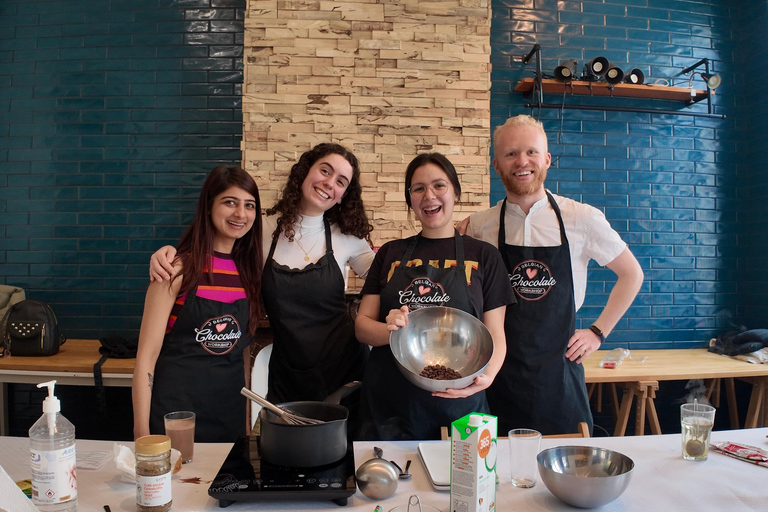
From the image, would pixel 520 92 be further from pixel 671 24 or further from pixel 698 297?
pixel 698 297

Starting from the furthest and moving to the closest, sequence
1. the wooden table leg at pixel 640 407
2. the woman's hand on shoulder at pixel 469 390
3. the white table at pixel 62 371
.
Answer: the wooden table leg at pixel 640 407 < the white table at pixel 62 371 < the woman's hand on shoulder at pixel 469 390

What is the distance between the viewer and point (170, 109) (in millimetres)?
3824

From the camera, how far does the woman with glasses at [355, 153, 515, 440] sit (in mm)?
1874

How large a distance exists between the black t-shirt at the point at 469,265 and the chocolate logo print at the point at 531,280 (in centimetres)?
19

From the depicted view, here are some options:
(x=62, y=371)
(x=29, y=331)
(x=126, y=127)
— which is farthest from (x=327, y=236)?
(x=126, y=127)

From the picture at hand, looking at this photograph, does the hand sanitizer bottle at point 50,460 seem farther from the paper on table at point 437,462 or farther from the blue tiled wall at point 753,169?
the blue tiled wall at point 753,169

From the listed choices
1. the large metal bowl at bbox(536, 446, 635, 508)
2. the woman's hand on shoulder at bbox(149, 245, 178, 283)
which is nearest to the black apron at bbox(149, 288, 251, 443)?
the woman's hand on shoulder at bbox(149, 245, 178, 283)

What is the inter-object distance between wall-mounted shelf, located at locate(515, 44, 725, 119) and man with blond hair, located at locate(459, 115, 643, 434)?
66.2 inches

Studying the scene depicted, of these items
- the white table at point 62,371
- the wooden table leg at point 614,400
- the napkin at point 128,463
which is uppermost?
the napkin at point 128,463

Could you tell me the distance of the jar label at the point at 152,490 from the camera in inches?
42.8

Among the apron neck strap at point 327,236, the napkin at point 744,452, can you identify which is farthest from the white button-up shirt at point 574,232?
the napkin at point 744,452

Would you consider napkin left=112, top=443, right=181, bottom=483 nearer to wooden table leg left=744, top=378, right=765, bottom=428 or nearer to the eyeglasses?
the eyeglasses

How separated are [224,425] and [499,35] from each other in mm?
3428

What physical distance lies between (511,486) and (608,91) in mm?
3480
